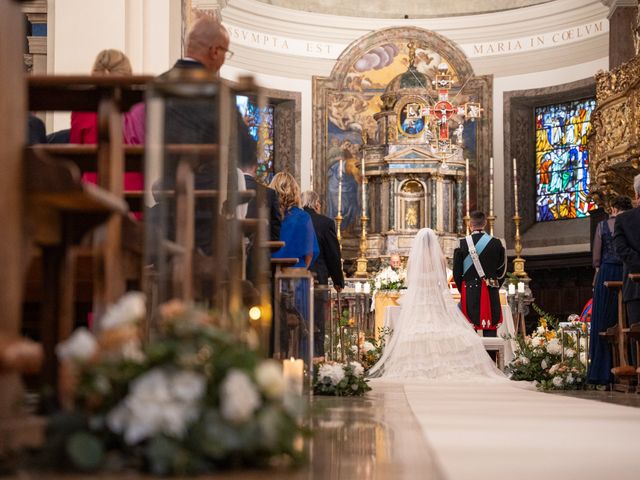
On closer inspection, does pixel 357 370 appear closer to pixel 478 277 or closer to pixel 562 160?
pixel 478 277

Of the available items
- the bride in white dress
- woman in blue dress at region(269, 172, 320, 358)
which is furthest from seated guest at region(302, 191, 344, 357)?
the bride in white dress

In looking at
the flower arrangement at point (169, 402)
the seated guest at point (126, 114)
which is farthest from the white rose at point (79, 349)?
the seated guest at point (126, 114)

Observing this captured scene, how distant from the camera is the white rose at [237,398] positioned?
8.68ft

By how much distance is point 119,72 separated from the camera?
5.24 meters

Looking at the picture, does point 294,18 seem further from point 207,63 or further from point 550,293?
point 207,63

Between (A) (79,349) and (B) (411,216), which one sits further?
(B) (411,216)

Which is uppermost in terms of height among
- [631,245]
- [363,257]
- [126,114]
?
[126,114]

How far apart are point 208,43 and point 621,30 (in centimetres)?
1543

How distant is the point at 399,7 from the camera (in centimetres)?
2441

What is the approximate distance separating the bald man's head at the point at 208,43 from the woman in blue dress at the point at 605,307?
17.7ft

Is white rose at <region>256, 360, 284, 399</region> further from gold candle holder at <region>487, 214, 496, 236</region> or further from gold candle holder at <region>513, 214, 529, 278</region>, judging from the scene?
gold candle holder at <region>487, 214, 496, 236</region>

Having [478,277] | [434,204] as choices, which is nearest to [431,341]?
[478,277]

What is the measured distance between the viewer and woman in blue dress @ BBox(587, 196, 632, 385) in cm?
959

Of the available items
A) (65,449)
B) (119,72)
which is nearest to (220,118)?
(65,449)
